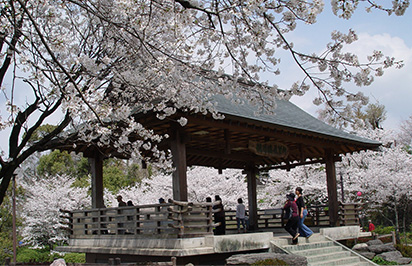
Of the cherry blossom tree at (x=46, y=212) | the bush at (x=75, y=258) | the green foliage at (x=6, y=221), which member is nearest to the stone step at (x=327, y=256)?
the bush at (x=75, y=258)

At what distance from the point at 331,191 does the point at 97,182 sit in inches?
289

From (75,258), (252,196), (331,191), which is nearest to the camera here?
(331,191)

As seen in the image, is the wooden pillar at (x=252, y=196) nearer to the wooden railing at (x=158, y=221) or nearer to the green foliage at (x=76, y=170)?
Answer: the wooden railing at (x=158, y=221)

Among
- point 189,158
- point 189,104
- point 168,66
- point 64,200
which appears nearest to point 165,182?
point 64,200

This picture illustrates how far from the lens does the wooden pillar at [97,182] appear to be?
1184 cm

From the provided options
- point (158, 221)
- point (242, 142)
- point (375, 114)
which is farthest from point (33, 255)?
point (375, 114)

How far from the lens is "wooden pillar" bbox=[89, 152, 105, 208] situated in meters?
11.8

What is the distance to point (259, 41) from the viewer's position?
4754mm

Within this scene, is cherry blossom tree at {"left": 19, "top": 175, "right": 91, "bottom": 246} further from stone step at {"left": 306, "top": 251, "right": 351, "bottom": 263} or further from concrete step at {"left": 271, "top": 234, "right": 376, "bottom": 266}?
stone step at {"left": 306, "top": 251, "right": 351, "bottom": 263}

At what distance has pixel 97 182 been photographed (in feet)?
39.0

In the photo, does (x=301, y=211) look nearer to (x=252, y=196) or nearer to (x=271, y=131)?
(x=271, y=131)

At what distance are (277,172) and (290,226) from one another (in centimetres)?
1331

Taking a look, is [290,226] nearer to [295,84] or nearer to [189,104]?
[189,104]

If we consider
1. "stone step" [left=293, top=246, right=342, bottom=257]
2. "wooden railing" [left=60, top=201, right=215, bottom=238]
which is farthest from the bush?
"stone step" [left=293, top=246, right=342, bottom=257]
